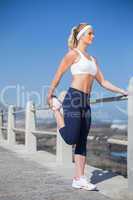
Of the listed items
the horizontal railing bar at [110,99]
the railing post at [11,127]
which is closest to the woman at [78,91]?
the horizontal railing bar at [110,99]

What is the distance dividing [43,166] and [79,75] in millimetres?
2137

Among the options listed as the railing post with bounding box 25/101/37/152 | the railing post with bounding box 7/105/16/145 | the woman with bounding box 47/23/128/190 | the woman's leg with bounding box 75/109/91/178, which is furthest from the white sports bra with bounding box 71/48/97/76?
the railing post with bounding box 7/105/16/145

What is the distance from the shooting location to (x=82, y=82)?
349cm


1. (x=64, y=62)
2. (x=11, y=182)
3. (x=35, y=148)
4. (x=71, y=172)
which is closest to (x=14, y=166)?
(x=71, y=172)

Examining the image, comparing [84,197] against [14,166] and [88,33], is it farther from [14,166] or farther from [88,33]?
[14,166]

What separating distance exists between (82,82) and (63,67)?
0.19 meters

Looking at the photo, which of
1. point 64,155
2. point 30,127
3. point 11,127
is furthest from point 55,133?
point 11,127

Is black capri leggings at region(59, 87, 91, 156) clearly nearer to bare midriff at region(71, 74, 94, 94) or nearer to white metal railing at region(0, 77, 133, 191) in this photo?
bare midriff at region(71, 74, 94, 94)

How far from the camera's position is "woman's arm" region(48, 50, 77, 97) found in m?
3.49

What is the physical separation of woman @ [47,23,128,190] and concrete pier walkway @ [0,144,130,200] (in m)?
0.20

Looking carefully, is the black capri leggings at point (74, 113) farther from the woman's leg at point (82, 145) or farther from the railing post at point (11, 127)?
the railing post at point (11, 127)

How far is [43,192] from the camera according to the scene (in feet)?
11.4

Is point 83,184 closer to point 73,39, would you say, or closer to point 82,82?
point 82,82

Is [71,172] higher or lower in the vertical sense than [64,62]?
lower
